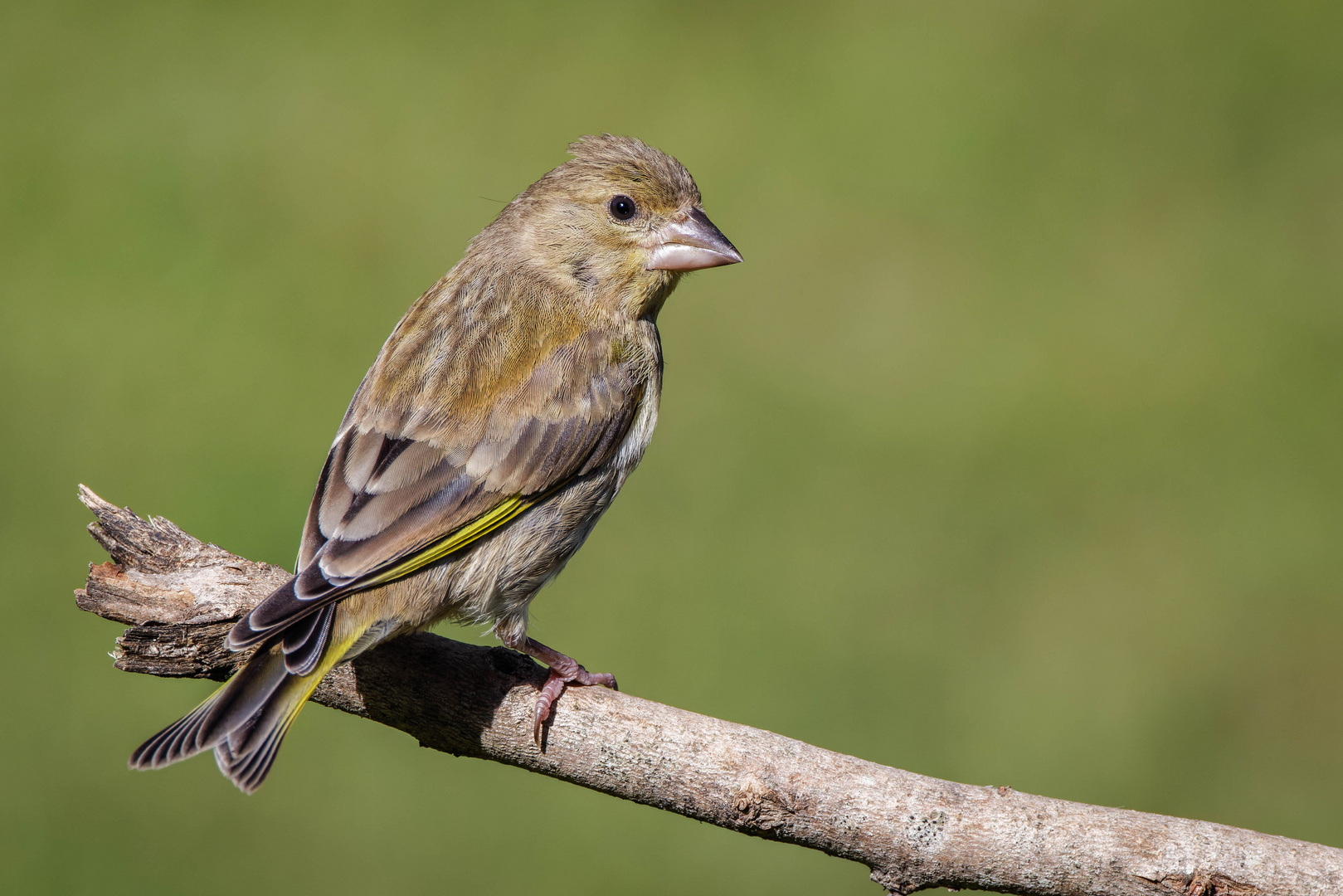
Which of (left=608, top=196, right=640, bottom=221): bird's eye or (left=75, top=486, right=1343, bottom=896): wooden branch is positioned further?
(left=608, top=196, right=640, bottom=221): bird's eye

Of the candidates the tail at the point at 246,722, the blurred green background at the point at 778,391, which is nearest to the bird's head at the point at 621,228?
the tail at the point at 246,722

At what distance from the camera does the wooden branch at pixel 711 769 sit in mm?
3109

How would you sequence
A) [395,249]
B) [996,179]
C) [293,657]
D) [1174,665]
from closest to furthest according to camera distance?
1. [293,657]
2. [1174,665]
3. [395,249]
4. [996,179]

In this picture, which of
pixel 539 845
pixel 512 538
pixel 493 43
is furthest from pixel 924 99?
pixel 512 538

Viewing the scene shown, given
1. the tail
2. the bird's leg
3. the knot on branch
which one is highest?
the bird's leg

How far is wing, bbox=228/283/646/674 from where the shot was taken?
330 cm

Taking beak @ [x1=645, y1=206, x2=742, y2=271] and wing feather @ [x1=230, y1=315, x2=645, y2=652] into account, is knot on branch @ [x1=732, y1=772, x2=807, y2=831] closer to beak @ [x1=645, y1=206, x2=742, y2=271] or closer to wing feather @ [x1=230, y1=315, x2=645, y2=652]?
wing feather @ [x1=230, y1=315, x2=645, y2=652]

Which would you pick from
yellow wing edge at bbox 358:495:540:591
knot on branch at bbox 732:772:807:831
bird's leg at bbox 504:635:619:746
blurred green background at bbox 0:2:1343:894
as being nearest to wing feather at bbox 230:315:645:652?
yellow wing edge at bbox 358:495:540:591

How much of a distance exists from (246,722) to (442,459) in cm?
86

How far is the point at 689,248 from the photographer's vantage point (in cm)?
423

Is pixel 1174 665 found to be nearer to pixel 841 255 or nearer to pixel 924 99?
pixel 841 255

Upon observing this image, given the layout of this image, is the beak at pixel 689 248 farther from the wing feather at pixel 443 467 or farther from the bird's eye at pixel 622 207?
the wing feather at pixel 443 467

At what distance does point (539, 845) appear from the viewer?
19.6 feet

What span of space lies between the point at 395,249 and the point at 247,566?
15.2 ft
